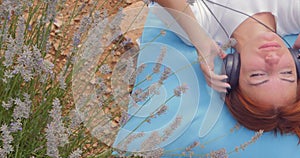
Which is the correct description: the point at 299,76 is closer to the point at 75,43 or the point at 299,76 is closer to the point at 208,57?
the point at 208,57

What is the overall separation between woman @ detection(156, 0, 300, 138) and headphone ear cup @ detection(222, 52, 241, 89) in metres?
0.02

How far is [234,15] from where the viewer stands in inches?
85.7

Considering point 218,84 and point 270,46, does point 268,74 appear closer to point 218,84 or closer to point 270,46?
point 270,46

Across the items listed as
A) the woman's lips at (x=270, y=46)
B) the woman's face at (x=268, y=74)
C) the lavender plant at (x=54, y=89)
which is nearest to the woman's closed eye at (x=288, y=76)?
the woman's face at (x=268, y=74)

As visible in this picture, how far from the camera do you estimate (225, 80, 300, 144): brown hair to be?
6.21 ft

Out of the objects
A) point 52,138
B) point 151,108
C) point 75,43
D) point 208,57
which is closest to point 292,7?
point 208,57

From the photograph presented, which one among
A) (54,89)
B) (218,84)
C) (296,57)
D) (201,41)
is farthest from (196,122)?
(54,89)

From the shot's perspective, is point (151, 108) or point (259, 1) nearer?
point (151, 108)

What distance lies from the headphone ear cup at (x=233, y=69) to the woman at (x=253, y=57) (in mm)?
18

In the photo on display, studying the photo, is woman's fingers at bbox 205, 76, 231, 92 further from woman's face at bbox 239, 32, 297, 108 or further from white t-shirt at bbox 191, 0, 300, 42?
white t-shirt at bbox 191, 0, 300, 42

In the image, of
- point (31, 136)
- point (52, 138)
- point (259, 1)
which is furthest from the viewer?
point (259, 1)

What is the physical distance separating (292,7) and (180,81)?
661 millimetres

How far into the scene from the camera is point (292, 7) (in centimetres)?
229

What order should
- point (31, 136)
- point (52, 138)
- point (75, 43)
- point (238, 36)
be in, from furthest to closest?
point (238, 36) < point (31, 136) < point (75, 43) < point (52, 138)
